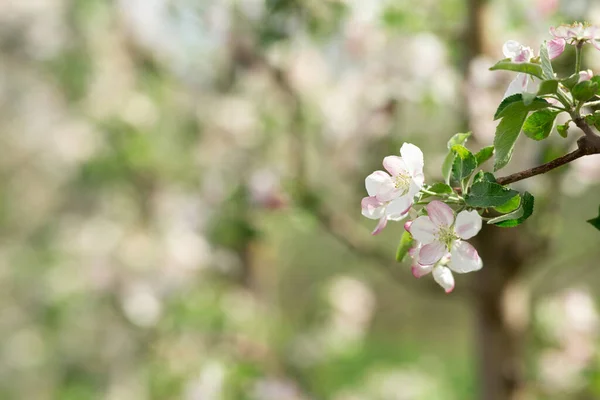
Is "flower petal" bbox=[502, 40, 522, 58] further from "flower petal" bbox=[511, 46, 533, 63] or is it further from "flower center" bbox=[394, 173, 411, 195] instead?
"flower center" bbox=[394, 173, 411, 195]

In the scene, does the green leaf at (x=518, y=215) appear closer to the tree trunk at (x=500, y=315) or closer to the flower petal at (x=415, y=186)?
the flower petal at (x=415, y=186)

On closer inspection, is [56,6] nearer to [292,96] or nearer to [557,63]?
[292,96]

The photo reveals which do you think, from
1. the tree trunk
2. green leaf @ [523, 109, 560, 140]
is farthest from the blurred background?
green leaf @ [523, 109, 560, 140]

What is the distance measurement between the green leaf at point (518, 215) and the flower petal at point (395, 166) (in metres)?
0.08

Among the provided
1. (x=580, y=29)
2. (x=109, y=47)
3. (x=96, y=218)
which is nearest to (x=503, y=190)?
(x=580, y=29)

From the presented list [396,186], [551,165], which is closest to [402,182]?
[396,186]

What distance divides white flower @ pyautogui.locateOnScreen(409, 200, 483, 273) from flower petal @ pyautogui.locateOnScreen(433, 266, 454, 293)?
3 cm

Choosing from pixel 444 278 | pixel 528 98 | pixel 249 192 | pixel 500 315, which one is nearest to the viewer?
pixel 528 98

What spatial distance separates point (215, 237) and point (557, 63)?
79 cm

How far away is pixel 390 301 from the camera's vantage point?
7805mm

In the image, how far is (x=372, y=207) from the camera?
1.77 feet

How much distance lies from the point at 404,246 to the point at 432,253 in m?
0.05

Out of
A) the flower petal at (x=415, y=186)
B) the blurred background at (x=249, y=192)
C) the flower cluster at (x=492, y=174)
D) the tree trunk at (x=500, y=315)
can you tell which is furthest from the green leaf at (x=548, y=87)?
the tree trunk at (x=500, y=315)

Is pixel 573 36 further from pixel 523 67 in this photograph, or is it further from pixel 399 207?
pixel 399 207
